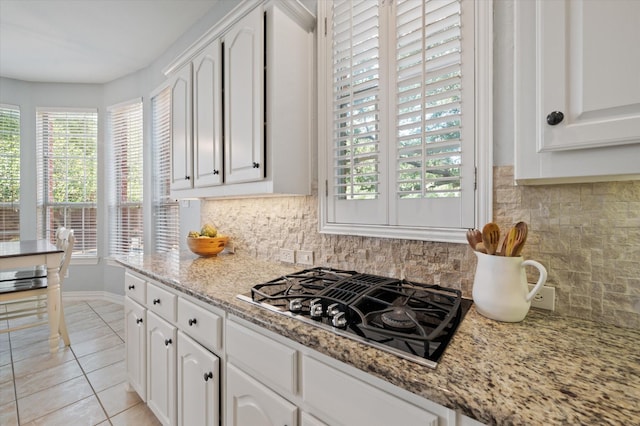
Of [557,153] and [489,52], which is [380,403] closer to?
[557,153]

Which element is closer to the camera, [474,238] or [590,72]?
[590,72]

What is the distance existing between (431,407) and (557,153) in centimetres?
70

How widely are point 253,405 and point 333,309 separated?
0.46 metres

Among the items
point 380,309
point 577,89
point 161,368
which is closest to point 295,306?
point 380,309

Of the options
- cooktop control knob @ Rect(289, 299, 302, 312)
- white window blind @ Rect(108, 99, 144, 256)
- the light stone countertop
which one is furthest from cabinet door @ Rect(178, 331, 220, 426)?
white window blind @ Rect(108, 99, 144, 256)

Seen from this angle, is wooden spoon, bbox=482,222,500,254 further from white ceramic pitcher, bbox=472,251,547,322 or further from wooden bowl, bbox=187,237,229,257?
wooden bowl, bbox=187,237,229,257


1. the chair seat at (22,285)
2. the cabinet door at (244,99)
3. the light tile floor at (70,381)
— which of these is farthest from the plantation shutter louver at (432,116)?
the chair seat at (22,285)

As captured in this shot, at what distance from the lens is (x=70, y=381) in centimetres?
206

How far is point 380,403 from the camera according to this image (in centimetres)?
67

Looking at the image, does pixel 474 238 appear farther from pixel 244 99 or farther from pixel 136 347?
pixel 136 347

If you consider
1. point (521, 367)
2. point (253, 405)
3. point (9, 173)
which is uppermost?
point (9, 173)

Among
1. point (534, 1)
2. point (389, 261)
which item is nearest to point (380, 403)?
point (389, 261)

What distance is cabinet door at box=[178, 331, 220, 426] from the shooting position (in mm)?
1147

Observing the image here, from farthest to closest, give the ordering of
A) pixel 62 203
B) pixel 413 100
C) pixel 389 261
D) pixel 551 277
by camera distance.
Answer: pixel 62 203 < pixel 389 261 < pixel 413 100 < pixel 551 277
